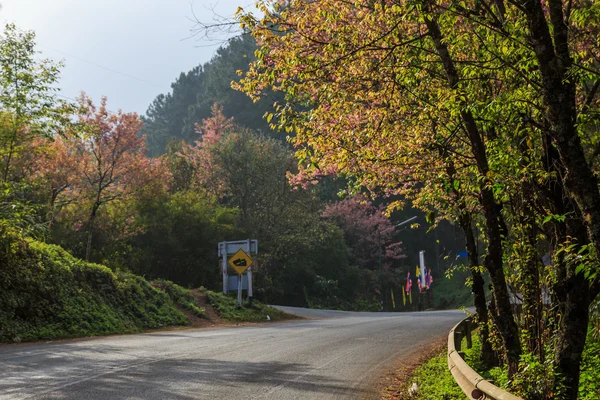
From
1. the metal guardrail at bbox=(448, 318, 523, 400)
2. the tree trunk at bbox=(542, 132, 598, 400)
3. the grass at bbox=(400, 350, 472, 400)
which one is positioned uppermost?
the tree trunk at bbox=(542, 132, 598, 400)

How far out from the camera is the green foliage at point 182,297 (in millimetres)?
28531

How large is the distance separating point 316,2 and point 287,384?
595 cm

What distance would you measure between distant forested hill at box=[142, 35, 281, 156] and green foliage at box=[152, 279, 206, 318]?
34.7 meters

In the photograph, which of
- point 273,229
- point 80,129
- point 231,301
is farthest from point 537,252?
point 273,229

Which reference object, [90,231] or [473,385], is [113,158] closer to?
[90,231]

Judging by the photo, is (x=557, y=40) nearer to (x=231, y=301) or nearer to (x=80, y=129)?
(x=80, y=129)

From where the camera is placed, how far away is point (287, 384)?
9.62m

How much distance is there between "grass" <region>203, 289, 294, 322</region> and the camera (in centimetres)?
2956

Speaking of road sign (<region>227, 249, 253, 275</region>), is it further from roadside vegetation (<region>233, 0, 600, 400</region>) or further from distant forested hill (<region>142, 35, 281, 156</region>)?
distant forested hill (<region>142, 35, 281, 156</region>)

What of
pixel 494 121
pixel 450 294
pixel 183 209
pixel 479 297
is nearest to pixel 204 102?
pixel 450 294

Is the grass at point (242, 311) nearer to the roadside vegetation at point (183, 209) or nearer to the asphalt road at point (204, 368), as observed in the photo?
the roadside vegetation at point (183, 209)

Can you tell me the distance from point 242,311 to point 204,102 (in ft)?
188

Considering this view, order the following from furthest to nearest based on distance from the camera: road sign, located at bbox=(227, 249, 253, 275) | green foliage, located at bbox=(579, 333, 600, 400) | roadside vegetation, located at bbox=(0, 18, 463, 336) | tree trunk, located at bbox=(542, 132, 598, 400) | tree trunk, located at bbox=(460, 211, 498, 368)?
road sign, located at bbox=(227, 249, 253, 275)
roadside vegetation, located at bbox=(0, 18, 463, 336)
tree trunk, located at bbox=(460, 211, 498, 368)
green foliage, located at bbox=(579, 333, 600, 400)
tree trunk, located at bbox=(542, 132, 598, 400)

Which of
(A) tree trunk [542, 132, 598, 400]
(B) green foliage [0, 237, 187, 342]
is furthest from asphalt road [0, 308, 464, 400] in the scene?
(B) green foliage [0, 237, 187, 342]
